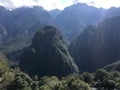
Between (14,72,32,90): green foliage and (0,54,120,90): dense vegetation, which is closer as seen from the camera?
(0,54,120,90): dense vegetation

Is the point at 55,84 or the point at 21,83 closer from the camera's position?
the point at 21,83

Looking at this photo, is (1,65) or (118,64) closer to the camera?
(1,65)

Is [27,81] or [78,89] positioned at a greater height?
[27,81]

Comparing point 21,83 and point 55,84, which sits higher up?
point 21,83

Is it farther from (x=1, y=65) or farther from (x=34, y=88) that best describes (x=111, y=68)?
(x=34, y=88)

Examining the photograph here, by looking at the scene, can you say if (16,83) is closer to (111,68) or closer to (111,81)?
(111,81)

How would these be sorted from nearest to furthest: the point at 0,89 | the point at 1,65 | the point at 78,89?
1. the point at 78,89
2. the point at 0,89
3. the point at 1,65

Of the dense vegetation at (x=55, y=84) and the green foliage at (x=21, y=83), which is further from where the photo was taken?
the green foliage at (x=21, y=83)

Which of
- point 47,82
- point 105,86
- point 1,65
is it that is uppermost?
point 1,65

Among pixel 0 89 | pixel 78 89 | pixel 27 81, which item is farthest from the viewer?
pixel 27 81

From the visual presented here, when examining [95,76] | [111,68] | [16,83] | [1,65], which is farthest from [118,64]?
[16,83]
